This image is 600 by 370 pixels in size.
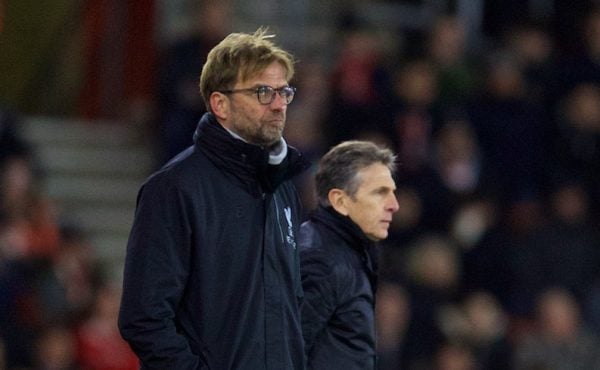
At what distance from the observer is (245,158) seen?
4.87m

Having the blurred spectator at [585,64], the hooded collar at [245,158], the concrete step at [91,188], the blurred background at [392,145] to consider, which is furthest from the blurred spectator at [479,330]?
the hooded collar at [245,158]

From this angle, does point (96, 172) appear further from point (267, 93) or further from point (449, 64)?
point (267, 93)

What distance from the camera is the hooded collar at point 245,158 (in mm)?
4867

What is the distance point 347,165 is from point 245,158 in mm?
994

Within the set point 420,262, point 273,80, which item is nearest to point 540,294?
point 420,262

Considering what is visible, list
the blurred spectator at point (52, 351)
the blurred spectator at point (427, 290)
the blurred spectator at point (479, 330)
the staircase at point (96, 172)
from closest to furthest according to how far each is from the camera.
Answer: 1. the blurred spectator at point (52, 351)
2. the blurred spectator at point (427, 290)
3. the blurred spectator at point (479, 330)
4. the staircase at point (96, 172)

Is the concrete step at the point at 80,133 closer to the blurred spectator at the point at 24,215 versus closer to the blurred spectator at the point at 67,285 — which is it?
the blurred spectator at the point at 67,285

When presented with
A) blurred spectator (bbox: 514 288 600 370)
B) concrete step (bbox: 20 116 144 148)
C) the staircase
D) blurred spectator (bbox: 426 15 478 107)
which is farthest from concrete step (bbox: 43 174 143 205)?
blurred spectator (bbox: 514 288 600 370)

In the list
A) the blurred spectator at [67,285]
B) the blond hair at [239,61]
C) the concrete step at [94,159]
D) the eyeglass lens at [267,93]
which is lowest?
the blurred spectator at [67,285]

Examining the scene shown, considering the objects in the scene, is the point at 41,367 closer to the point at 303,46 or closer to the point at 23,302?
the point at 23,302

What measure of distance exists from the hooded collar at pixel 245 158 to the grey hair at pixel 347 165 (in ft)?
2.68

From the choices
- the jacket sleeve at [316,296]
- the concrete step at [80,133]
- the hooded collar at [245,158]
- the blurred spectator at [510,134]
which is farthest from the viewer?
the blurred spectator at [510,134]

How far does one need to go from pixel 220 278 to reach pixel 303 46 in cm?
751

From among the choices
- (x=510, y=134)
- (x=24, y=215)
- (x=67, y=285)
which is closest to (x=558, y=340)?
(x=510, y=134)
